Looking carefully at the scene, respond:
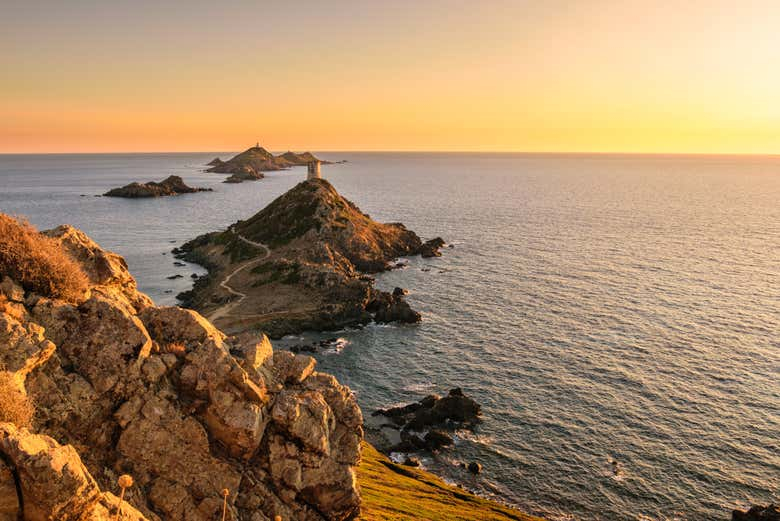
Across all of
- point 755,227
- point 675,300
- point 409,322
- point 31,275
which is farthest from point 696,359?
point 755,227

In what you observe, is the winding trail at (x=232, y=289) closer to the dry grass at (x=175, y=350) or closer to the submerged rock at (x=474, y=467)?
the submerged rock at (x=474, y=467)

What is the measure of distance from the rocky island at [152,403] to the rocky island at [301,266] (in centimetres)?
6523

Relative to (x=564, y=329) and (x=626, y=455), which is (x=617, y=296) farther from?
(x=626, y=455)

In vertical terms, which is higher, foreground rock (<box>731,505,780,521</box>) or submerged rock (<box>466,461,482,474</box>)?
foreground rock (<box>731,505,780,521</box>)

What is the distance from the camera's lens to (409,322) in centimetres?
9475

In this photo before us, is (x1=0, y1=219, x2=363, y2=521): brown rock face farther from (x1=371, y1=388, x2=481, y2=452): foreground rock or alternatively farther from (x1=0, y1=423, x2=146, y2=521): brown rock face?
(x1=371, y1=388, x2=481, y2=452): foreground rock

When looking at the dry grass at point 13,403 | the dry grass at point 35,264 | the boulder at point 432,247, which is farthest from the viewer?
the boulder at point 432,247

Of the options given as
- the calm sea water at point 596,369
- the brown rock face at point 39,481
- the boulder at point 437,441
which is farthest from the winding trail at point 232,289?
the brown rock face at point 39,481

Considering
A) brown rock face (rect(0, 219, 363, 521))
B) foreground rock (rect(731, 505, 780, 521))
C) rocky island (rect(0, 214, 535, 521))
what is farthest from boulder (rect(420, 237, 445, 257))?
brown rock face (rect(0, 219, 363, 521))

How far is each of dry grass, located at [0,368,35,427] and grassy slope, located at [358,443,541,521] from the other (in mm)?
20656

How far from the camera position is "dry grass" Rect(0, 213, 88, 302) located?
21656mm

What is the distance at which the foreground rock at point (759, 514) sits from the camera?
4569 centimetres

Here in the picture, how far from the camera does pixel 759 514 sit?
46.2 metres

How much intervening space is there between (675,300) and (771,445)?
49.1 meters
